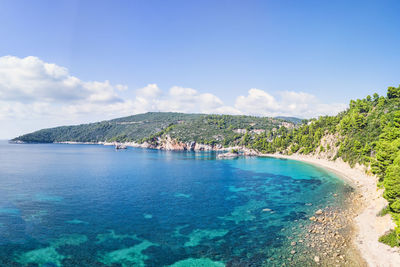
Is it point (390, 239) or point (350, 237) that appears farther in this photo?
point (350, 237)

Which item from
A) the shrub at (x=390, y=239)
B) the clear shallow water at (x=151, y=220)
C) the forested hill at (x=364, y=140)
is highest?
the forested hill at (x=364, y=140)

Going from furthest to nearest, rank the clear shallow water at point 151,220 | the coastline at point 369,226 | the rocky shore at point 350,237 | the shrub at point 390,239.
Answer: the clear shallow water at point 151,220 < the shrub at point 390,239 < the rocky shore at point 350,237 < the coastline at point 369,226

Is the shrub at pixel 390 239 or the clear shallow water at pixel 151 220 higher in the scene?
the shrub at pixel 390 239

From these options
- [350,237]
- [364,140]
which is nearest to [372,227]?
[350,237]

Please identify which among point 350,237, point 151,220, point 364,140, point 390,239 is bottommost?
point 151,220

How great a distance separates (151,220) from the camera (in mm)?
38719

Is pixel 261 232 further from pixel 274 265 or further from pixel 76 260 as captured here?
pixel 76 260

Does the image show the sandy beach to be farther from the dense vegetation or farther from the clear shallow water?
the clear shallow water

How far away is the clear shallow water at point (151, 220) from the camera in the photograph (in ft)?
91.0

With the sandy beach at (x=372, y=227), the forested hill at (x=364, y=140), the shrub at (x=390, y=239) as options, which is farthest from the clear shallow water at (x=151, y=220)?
the forested hill at (x=364, y=140)

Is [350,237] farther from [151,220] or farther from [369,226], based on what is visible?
[151,220]

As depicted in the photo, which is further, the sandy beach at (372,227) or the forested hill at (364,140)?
the forested hill at (364,140)

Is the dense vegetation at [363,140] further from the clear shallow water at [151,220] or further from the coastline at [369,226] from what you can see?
the clear shallow water at [151,220]

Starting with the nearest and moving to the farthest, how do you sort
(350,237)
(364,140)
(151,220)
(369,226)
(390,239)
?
1. (390,239)
2. (350,237)
3. (369,226)
4. (151,220)
5. (364,140)
